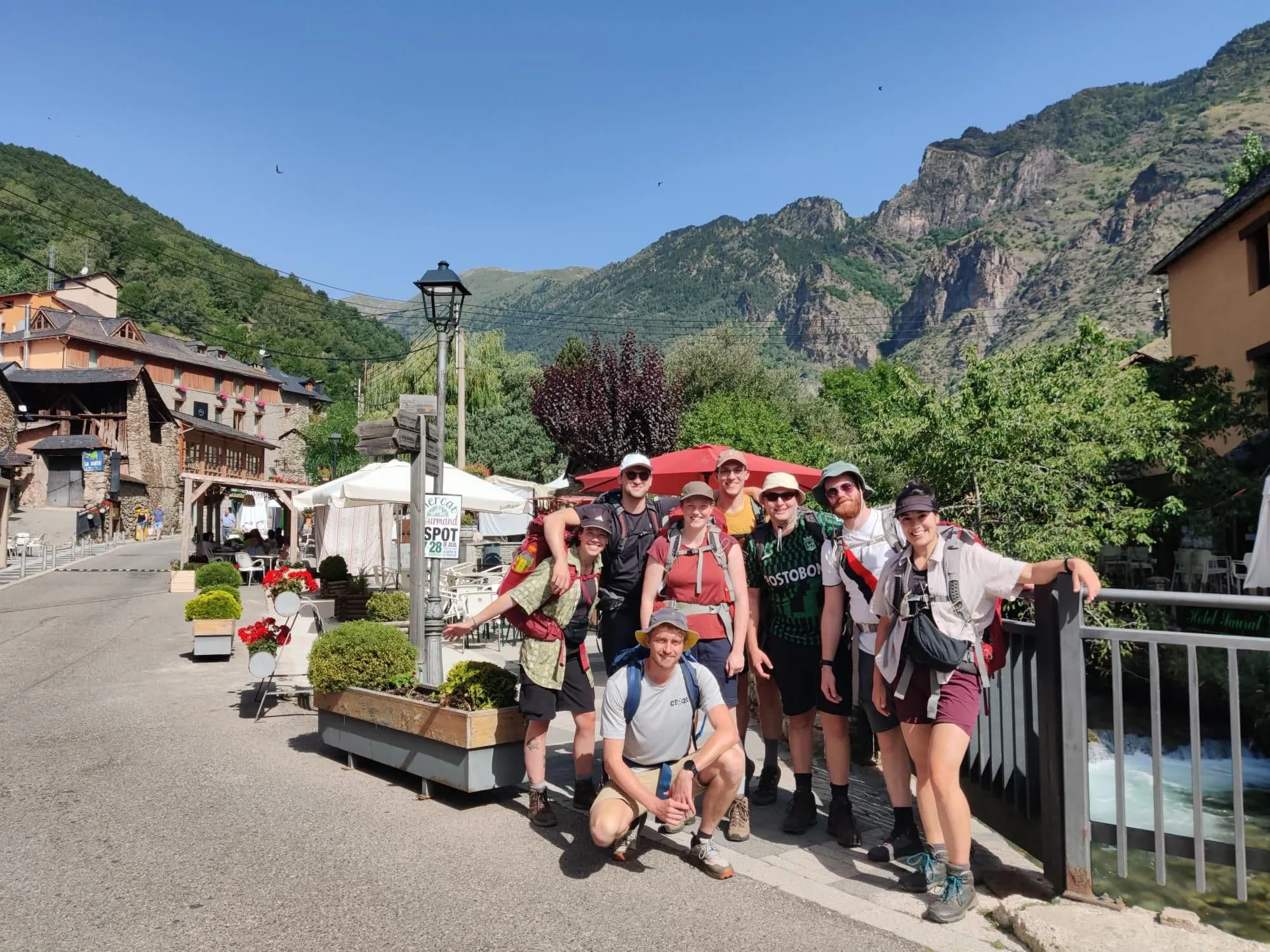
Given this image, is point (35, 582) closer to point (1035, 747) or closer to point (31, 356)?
point (1035, 747)

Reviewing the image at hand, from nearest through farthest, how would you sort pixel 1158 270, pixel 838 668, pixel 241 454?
pixel 838 668 < pixel 1158 270 < pixel 241 454

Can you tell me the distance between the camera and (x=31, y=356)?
56.3m

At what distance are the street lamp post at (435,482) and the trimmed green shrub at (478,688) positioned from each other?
55cm

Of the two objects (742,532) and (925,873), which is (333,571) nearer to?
(742,532)

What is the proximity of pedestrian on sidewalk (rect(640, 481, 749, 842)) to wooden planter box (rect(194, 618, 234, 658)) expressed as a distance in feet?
29.1

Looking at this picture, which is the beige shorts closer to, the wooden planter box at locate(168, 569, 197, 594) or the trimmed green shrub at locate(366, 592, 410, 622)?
the trimmed green shrub at locate(366, 592, 410, 622)

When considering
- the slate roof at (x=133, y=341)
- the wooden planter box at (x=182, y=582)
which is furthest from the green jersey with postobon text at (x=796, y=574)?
the slate roof at (x=133, y=341)

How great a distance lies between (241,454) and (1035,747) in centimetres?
6984

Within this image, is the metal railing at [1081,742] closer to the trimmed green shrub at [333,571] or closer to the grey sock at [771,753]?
the grey sock at [771,753]

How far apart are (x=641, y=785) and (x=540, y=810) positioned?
3.43 feet

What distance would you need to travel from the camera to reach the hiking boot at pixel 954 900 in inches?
137

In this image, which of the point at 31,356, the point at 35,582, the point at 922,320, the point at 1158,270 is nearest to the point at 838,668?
the point at 1158,270

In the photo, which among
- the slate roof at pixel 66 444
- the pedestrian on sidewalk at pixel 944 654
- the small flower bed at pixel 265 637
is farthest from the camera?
the slate roof at pixel 66 444

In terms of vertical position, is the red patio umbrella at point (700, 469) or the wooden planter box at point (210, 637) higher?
the red patio umbrella at point (700, 469)
